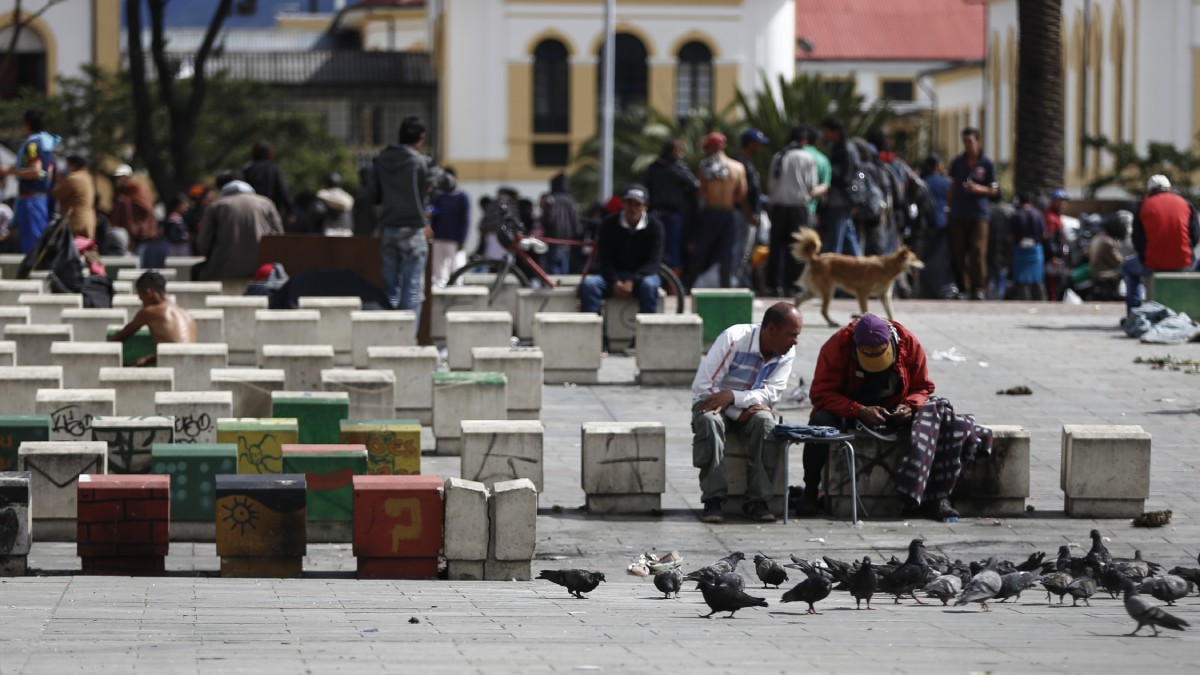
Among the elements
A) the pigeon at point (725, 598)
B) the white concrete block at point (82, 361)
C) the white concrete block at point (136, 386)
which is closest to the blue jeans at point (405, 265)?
the white concrete block at point (82, 361)

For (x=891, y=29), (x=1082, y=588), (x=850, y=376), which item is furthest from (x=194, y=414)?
(x=891, y=29)

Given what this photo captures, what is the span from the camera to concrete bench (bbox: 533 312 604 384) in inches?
653

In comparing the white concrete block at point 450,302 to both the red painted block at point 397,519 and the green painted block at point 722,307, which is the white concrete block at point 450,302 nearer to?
the green painted block at point 722,307

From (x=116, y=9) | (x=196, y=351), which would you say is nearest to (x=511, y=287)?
(x=196, y=351)

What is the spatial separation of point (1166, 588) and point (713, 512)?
10.4 ft

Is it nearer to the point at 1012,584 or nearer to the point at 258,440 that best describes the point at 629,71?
the point at 258,440

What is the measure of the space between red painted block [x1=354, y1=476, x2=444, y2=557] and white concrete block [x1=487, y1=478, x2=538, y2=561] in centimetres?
26

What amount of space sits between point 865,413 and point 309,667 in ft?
16.7

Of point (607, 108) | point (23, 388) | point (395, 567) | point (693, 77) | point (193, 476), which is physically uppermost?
point (693, 77)

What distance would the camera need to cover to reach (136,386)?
13609 millimetres

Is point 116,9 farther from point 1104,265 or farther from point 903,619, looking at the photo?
point 903,619

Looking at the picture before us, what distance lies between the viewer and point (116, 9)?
4800cm

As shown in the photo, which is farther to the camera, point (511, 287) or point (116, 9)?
point (116, 9)

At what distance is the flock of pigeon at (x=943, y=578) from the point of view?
8.84 m
